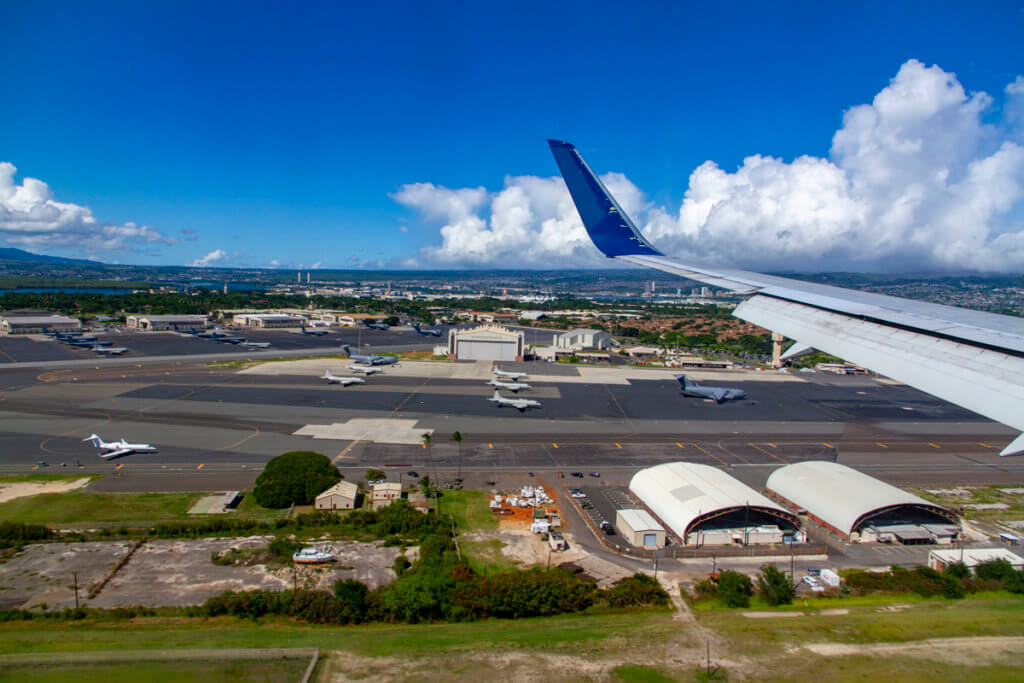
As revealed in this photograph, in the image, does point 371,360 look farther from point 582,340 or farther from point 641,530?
point 641,530

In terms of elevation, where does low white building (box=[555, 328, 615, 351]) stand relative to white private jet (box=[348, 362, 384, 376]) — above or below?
above

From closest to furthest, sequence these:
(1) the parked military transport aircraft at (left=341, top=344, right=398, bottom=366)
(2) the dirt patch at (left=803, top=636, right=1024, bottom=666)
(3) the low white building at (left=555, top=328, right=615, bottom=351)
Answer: (2) the dirt patch at (left=803, top=636, right=1024, bottom=666) → (1) the parked military transport aircraft at (left=341, top=344, right=398, bottom=366) → (3) the low white building at (left=555, top=328, right=615, bottom=351)

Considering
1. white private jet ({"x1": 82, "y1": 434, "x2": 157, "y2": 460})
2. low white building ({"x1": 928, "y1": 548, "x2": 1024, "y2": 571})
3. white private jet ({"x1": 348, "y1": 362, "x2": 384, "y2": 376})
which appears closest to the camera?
low white building ({"x1": 928, "y1": 548, "x2": 1024, "y2": 571})

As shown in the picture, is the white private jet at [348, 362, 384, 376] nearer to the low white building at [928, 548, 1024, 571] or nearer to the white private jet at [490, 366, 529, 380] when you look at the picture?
the white private jet at [490, 366, 529, 380]

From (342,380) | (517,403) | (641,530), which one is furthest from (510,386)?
(641,530)

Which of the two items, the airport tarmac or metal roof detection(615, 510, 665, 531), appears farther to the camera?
the airport tarmac

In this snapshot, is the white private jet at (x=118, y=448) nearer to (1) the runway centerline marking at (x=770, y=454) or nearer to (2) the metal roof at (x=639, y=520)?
(2) the metal roof at (x=639, y=520)

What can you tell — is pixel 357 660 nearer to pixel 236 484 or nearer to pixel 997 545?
pixel 236 484

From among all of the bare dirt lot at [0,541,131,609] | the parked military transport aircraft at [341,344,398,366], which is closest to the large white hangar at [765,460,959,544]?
the bare dirt lot at [0,541,131,609]
